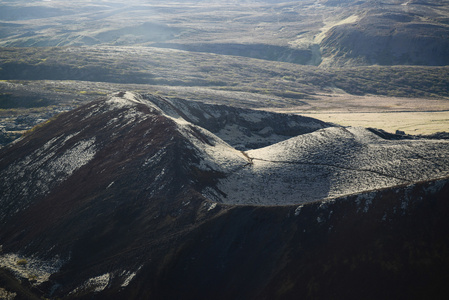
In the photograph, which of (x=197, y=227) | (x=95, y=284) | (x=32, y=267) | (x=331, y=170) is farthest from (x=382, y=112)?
(x=32, y=267)

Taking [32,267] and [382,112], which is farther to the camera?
[382,112]

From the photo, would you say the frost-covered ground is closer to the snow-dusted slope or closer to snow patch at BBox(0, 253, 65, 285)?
snow patch at BBox(0, 253, 65, 285)

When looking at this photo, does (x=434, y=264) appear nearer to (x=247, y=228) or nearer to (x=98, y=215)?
(x=247, y=228)

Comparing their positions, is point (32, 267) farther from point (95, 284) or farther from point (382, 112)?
point (382, 112)

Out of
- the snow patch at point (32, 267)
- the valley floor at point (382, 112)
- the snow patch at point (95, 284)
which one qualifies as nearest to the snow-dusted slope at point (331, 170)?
the snow patch at point (95, 284)

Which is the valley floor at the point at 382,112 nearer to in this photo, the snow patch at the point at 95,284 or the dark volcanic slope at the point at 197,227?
the dark volcanic slope at the point at 197,227

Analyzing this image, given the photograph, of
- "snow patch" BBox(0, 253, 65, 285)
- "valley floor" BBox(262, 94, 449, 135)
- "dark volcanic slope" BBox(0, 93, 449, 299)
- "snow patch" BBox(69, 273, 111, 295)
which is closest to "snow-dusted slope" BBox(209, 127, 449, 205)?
"dark volcanic slope" BBox(0, 93, 449, 299)
